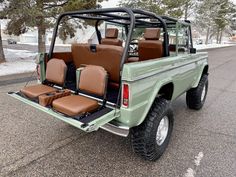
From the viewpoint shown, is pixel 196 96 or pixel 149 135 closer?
pixel 149 135

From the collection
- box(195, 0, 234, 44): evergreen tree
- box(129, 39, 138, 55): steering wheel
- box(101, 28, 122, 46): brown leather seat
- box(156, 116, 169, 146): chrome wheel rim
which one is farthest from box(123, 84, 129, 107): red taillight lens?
box(195, 0, 234, 44): evergreen tree

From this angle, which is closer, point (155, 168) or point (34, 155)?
point (155, 168)

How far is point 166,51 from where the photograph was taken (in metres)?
3.66

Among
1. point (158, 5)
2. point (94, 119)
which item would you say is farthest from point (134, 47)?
point (158, 5)

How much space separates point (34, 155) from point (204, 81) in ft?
12.7

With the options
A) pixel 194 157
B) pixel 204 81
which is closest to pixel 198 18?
pixel 204 81

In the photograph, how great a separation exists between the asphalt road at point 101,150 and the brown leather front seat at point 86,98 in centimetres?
81

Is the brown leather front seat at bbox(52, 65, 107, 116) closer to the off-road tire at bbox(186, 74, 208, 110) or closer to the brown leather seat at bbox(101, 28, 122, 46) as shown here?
the brown leather seat at bbox(101, 28, 122, 46)

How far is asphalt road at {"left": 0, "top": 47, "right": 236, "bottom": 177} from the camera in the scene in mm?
2824

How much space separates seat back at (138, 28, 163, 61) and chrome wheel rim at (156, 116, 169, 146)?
1102 mm

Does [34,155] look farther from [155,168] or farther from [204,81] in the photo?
[204,81]

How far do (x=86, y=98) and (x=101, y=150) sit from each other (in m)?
0.89

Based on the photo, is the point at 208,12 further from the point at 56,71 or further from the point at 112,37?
the point at 56,71

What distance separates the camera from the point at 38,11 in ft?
29.3
